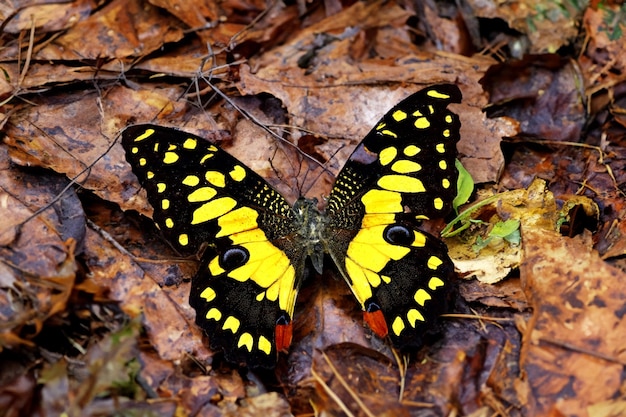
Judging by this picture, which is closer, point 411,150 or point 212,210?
point 212,210

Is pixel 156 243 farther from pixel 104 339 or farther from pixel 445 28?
pixel 445 28

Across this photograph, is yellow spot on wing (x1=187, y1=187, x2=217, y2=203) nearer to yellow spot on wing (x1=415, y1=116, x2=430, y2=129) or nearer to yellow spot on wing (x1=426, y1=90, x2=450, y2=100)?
yellow spot on wing (x1=415, y1=116, x2=430, y2=129)

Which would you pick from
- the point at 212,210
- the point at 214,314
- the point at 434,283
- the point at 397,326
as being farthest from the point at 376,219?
the point at 214,314

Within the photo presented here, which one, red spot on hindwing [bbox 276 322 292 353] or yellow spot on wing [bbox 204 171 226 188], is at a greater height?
yellow spot on wing [bbox 204 171 226 188]

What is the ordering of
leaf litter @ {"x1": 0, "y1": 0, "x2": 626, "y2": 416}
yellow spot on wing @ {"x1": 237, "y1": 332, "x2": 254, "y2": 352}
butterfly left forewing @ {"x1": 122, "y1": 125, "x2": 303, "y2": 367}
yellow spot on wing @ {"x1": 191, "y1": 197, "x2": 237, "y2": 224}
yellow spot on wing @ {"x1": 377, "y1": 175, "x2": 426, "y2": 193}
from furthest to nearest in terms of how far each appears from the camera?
yellow spot on wing @ {"x1": 377, "y1": 175, "x2": 426, "y2": 193}, yellow spot on wing @ {"x1": 191, "y1": 197, "x2": 237, "y2": 224}, butterfly left forewing @ {"x1": 122, "y1": 125, "x2": 303, "y2": 367}, yellow spot on wing @ {"x1": 237, "y1": 332, "x2": 254, "y2": 352}, leaf litter @ {"x1": 0, "y1": 0, "x2": 626, "y2": 416}

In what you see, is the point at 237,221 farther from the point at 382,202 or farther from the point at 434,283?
the point at 434,283

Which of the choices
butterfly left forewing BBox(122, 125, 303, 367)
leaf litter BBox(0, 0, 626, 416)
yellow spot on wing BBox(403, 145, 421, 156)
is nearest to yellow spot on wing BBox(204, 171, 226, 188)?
butterfly left forewing BBox(122, 125, 303, 367)
